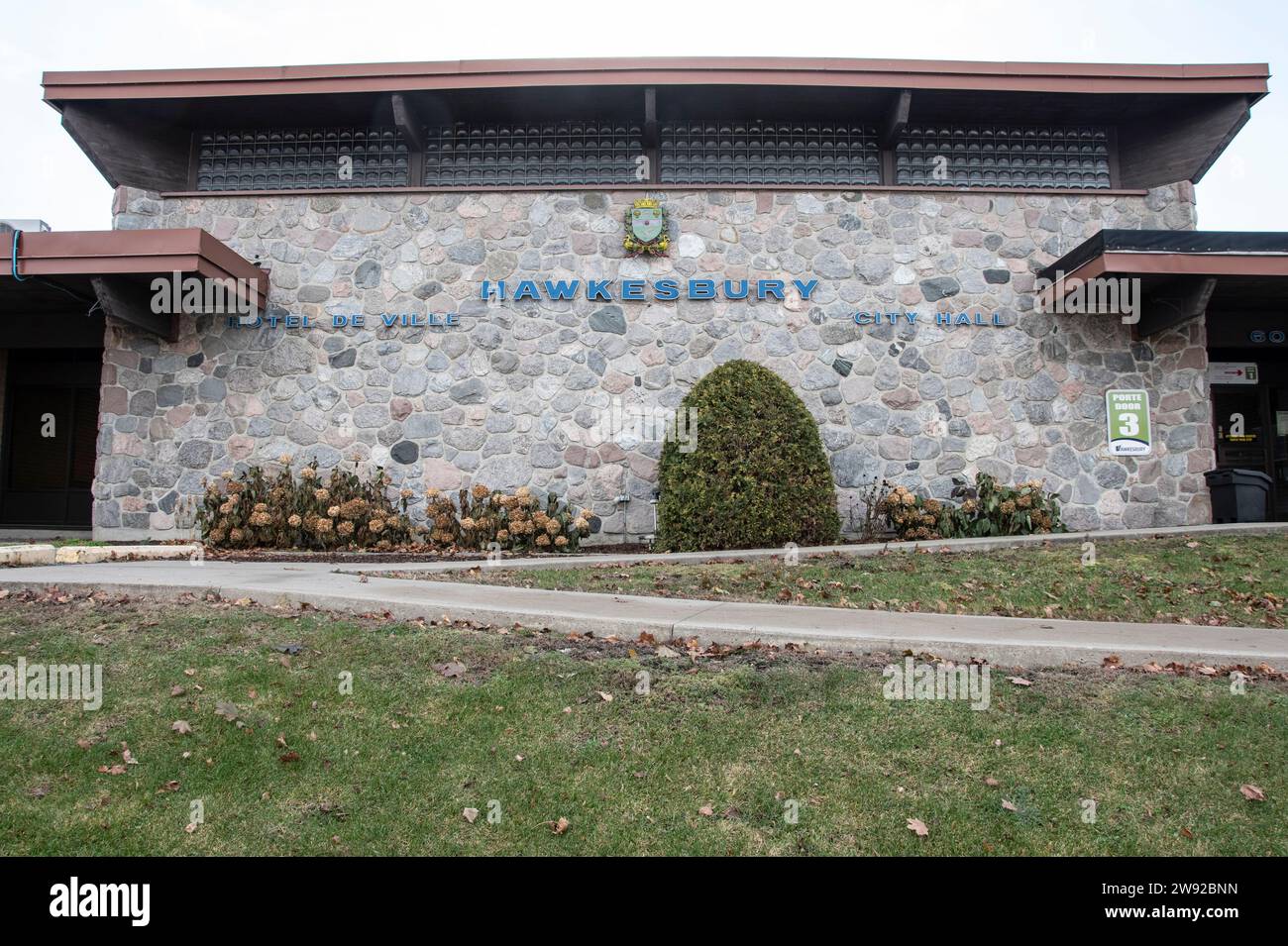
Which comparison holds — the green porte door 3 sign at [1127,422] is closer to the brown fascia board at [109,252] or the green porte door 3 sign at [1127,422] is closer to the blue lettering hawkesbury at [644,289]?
the blue lettering hawkesbury at [644,289]

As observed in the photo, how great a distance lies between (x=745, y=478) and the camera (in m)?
9.08

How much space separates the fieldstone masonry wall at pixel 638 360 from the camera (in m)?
11.4

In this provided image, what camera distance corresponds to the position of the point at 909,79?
11.2m

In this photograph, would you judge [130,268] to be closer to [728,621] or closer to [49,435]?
[49,435]

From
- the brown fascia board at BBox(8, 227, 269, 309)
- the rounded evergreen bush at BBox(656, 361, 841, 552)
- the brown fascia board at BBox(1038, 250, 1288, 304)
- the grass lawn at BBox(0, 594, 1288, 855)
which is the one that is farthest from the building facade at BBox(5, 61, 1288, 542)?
the grass lawn at BBox(0, 594, 1288, 855)

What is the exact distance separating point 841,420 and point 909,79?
15.2 ft

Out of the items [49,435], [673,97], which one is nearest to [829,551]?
[673,97]

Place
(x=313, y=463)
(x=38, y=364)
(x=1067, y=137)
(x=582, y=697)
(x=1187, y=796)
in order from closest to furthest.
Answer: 1. (x=1187, y=796)
2. (x=582, y=697)
3. (x=313, y=463)
4. (x=1067, y=137)
5. (x=38, y=364)

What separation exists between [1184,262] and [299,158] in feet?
39.5

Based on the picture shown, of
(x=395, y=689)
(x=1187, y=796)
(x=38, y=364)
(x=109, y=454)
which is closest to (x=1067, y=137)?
(x=1187, y=796)

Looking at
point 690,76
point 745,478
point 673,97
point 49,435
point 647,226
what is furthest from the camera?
point 49,435

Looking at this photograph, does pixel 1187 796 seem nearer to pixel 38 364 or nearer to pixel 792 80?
pixel 792 80

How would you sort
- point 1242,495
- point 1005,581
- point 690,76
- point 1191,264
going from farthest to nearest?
point 690,76
point 1242,495
point 1191,264
point 1005,581

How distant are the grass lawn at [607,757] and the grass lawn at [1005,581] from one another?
6.50 ft
